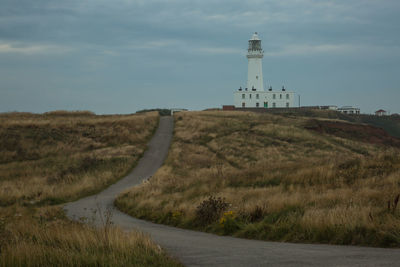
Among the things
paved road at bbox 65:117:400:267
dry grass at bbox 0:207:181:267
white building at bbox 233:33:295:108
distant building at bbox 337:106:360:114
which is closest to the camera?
dry grass at bbox 0:207:181:267

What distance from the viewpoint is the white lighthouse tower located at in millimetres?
104750

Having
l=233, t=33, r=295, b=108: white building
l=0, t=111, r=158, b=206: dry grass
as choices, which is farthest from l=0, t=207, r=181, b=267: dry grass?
l=233, t=33, r=295, b=108: white building

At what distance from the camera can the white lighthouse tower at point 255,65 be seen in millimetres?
104750

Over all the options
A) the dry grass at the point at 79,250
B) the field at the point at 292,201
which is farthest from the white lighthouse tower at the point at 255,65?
the dry grass at the point at 79,250

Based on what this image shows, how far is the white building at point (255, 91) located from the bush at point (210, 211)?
3540 inches

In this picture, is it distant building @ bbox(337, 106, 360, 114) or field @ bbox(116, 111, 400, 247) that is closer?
field @ bbox(116, 111, 400, 247)

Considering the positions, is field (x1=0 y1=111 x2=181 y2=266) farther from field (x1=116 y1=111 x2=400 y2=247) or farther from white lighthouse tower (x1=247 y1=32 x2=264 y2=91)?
white lighthouse tower (x1=247 y1=32 x2=264 y2=91)

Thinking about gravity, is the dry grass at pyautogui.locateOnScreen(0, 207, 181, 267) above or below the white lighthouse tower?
below

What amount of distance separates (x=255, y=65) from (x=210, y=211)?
9235 centimetres

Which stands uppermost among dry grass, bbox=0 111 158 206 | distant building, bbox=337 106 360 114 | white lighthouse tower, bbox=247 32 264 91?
white lighthouse tower, bbox=247 32 264 91

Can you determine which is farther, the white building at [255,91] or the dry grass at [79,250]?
the white building at [255,91]

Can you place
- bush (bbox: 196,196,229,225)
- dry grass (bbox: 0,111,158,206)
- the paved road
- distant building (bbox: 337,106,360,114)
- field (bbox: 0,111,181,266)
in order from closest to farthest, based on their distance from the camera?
1. field (bbox: 0,111,181,266)
2. the paved road
3. bush (bbox: 196,196,229,225)
4. dry grass (bbox: 0,111,158,206)
5. distant building (bbox: 337,106,360,114)

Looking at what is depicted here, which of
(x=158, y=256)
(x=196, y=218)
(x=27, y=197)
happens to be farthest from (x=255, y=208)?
(x=27, y=197)

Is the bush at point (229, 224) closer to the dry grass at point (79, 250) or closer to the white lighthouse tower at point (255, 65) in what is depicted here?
the dry grass at point (79, 250)
